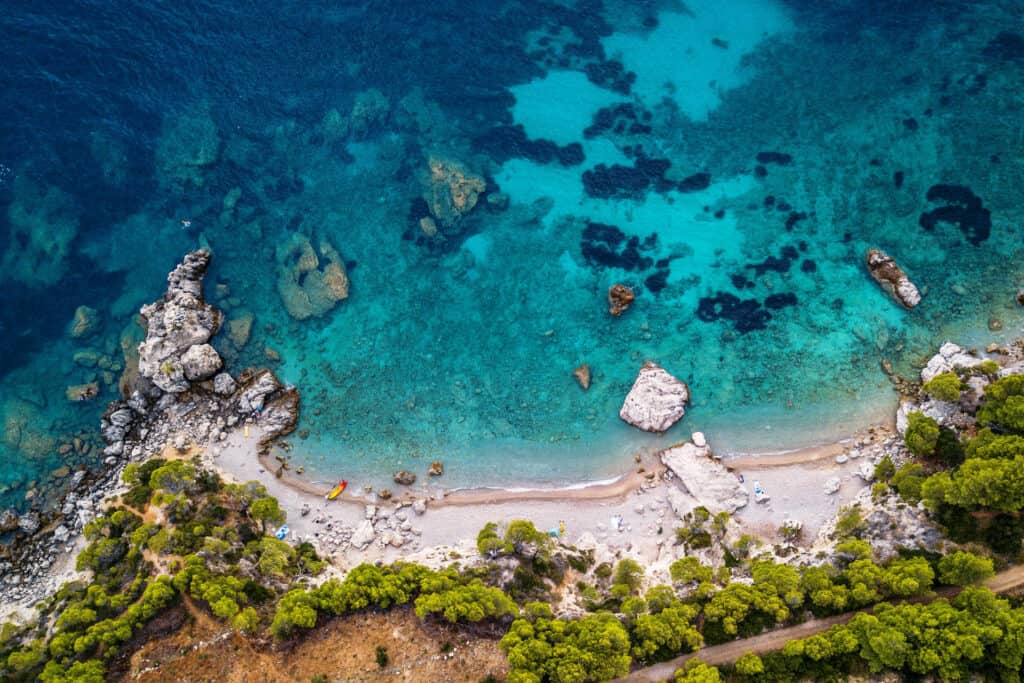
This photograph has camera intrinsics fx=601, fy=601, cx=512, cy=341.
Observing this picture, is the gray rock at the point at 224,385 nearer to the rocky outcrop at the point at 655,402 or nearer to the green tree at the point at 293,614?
the green tree at the point at 293,614

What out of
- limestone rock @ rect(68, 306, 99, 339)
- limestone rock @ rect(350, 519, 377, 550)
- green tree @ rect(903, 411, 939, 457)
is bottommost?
limestone rock @ rect(350, 519, 377, 550)

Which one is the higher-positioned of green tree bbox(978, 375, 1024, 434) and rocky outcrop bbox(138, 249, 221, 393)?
green tree bbox(978, 375, 1024, 434)

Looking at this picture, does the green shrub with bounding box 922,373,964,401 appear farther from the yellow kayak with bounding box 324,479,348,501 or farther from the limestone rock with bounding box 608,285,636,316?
the yellow kayak with bounding box 324,479,348,501

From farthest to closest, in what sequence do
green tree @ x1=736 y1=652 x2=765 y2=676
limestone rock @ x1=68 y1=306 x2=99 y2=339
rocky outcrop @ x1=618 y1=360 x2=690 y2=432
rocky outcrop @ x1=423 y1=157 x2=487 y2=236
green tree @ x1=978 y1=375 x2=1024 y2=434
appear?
rocky outcrop @ x1=423 y1=157 x2=487 y2=236, limestone rock @ x1=68 y1=306 x2=99 y2=339, rocky outcrop @ x1=618 y1=360 x2=690 y2=432, green tree @ x1=978 y1=375 x2=1024 y2=434, green tree @ x1=736 y1=652 x2=765 y2=676

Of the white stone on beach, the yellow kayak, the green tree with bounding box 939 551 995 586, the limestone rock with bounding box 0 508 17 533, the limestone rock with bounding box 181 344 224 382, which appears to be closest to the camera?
the green tree with bounding box 939 551 995 586

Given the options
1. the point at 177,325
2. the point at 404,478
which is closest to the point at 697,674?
the point at 404,478

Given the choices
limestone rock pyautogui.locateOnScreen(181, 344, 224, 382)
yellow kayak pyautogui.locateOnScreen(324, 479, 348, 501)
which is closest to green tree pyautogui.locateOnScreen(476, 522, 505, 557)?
yellow kayak pyautogui.locateOnScreen(324, 479, 348, 501)

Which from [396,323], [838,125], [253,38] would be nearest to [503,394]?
[396,323]
